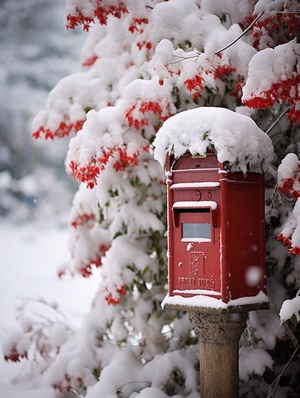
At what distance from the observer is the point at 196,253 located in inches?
141

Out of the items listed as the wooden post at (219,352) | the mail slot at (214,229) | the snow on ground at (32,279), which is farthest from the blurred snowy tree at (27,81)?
the wooden post at (219,352)

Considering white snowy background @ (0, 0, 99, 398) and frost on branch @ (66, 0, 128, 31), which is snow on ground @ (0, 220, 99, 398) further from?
frost on branch @ (66, 0, 128, 31)

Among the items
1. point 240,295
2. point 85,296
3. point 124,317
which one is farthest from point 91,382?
point 85,296

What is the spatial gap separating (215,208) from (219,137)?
439 mm

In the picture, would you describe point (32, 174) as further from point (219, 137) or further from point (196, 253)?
point (219, 137)

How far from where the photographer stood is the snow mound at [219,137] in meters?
3.44

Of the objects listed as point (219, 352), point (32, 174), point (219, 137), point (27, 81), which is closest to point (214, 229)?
point (219, 137)

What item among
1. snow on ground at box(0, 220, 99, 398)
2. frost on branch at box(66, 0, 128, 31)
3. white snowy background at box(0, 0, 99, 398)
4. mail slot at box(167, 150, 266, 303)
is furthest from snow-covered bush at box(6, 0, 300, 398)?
white snowy background at box(0, 0, 99, 398)

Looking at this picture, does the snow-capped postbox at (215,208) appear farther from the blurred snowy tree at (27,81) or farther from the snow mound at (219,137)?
the blurred snowy tree at (27,81)

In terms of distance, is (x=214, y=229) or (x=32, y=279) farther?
(x=32, y=279)

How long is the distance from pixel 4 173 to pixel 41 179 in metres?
1.13

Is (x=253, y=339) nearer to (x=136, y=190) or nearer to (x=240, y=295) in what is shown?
(x=240, y=295)

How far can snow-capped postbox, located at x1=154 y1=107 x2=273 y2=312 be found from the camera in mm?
3471

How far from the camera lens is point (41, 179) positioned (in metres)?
17.4
